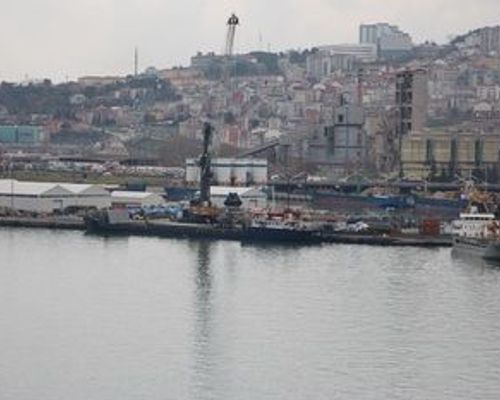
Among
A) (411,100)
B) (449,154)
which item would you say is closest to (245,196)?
(449,154)

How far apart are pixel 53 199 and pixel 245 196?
74.2 inches

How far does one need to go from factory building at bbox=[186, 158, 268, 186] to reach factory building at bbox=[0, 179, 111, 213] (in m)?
3.50

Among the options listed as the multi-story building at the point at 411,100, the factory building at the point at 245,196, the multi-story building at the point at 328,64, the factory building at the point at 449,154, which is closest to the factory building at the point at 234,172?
the factory building at the point at 449,154

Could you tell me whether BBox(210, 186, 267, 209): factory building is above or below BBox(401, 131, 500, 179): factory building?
below

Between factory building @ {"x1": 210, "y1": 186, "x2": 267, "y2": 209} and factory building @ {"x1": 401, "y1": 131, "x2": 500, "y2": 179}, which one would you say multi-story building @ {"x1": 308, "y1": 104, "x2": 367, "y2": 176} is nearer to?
factory building @ {"x1": 401, "y1": 131, "x2": 500, "y2": 179}

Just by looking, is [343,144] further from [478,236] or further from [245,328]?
[245,328]

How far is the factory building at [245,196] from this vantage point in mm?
17328

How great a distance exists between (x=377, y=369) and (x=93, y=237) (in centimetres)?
742

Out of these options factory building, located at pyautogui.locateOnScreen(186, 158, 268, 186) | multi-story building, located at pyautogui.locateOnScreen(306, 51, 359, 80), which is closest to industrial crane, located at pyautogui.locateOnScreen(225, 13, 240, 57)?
Result: factory building, located at pyautogui.locateOnScreen(186, 158, 268, 186)

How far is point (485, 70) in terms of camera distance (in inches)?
1628

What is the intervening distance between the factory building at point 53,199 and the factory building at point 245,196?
1057 mm

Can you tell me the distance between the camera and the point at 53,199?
17.0 metres

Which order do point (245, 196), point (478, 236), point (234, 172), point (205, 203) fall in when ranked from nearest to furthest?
point (478, 236) < point (205, 203) < point (245, 196) < point (234, 172)

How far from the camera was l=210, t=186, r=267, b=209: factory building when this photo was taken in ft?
56.9
